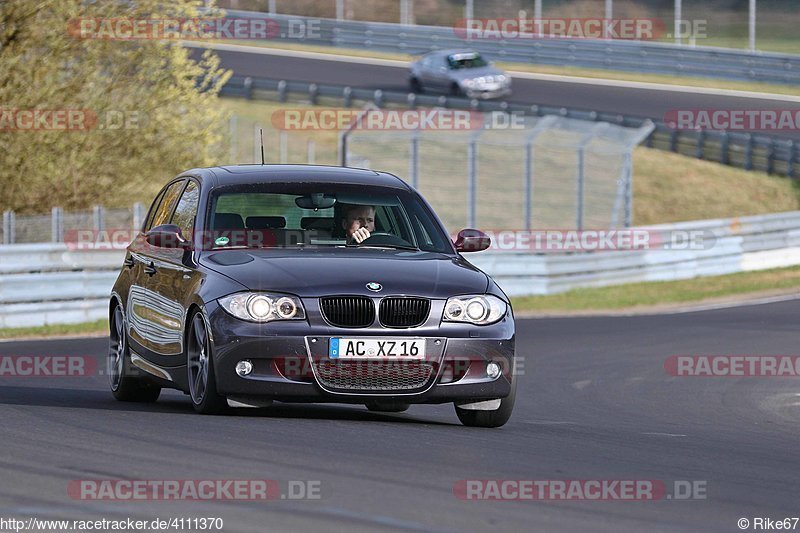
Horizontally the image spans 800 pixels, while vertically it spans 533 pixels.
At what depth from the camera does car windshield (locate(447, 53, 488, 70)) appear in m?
46.0

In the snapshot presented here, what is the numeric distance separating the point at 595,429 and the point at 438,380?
5.13 ft

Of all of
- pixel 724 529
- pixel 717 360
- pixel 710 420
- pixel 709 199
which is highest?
pixel 724 529

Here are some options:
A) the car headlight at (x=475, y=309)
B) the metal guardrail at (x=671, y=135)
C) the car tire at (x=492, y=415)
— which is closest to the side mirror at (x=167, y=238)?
the car headlight at (x=475, y=309)

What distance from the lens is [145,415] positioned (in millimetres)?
9273

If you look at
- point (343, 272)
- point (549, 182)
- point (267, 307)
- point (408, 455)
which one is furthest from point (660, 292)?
point (408, 455)

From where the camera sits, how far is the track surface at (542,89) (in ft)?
142

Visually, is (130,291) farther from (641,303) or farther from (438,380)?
(641,303)

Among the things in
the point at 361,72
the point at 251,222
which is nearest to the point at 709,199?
the point at 361,72

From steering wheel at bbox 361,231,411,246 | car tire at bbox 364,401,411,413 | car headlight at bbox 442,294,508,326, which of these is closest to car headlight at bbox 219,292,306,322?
car headlight at bbox 442,294,508,326

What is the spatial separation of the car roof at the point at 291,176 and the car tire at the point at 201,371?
1.13 m

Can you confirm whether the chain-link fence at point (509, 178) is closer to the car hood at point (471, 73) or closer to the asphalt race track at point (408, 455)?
the car hood at point (471, 73)

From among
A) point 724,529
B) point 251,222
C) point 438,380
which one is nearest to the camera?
point 724,529

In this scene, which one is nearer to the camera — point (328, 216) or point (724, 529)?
point (724, 529)

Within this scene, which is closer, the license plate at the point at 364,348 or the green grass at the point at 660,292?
the license plate at the point at 364,348
